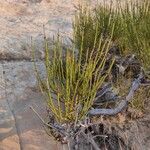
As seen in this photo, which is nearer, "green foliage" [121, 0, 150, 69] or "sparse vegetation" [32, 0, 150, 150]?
"sparse vegetation" [32, 0, 150, 150]

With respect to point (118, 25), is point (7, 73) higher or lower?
lower

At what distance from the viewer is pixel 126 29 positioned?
359 cm

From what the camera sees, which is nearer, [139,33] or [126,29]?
[139,33]

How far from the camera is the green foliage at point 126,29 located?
3372 mm

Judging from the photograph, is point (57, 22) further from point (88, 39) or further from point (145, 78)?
point (145, 78)

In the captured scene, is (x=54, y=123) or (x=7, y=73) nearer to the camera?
(x=54, y=123)

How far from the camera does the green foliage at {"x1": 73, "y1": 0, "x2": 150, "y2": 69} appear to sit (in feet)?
11.1

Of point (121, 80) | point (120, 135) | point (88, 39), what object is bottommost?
point (120, 135)

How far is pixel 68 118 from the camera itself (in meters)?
2.90

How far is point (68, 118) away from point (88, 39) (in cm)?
115

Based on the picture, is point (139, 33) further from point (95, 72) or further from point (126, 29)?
point (95, 72)

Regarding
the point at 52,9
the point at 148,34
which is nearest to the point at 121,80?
the point at 148,34

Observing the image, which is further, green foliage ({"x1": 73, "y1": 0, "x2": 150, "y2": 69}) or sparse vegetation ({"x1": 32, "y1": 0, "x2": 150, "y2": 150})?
green foliage ({"x1": 73, "y1": 0, "x2": 150, "y2": 69})

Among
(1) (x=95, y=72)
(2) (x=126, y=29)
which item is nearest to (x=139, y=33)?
(2) (x=126, y=29)
